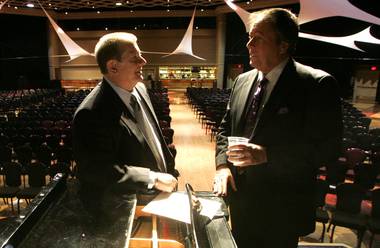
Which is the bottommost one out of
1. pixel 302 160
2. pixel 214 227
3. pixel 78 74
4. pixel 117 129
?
pixel 78 74

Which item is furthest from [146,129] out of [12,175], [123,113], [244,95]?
[12,175]

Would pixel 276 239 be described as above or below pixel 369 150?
above

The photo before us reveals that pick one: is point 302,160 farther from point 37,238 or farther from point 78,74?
point 78,74

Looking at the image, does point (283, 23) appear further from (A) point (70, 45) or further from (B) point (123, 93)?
(A) point (70, 45)

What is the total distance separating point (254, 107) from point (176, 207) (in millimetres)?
727

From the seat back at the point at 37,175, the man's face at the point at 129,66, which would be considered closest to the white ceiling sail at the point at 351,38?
the seat back at the point at 37,175

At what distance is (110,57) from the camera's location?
172 cm

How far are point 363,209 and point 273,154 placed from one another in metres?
3.70

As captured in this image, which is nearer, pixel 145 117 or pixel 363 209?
pixel 145 117

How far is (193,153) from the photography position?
30.1 ft

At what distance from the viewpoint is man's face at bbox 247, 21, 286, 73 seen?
1642 millimetres

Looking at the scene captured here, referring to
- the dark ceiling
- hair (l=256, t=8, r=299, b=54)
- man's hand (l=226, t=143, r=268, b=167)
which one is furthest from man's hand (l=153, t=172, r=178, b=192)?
the dark ceiling

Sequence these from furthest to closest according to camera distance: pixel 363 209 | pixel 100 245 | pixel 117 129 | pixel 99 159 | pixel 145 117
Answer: pixel 363 209
pixel 145 117
pixel 117 129
pixel 99 159
pixel 100 245

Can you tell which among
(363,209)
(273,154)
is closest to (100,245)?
(273,154)
